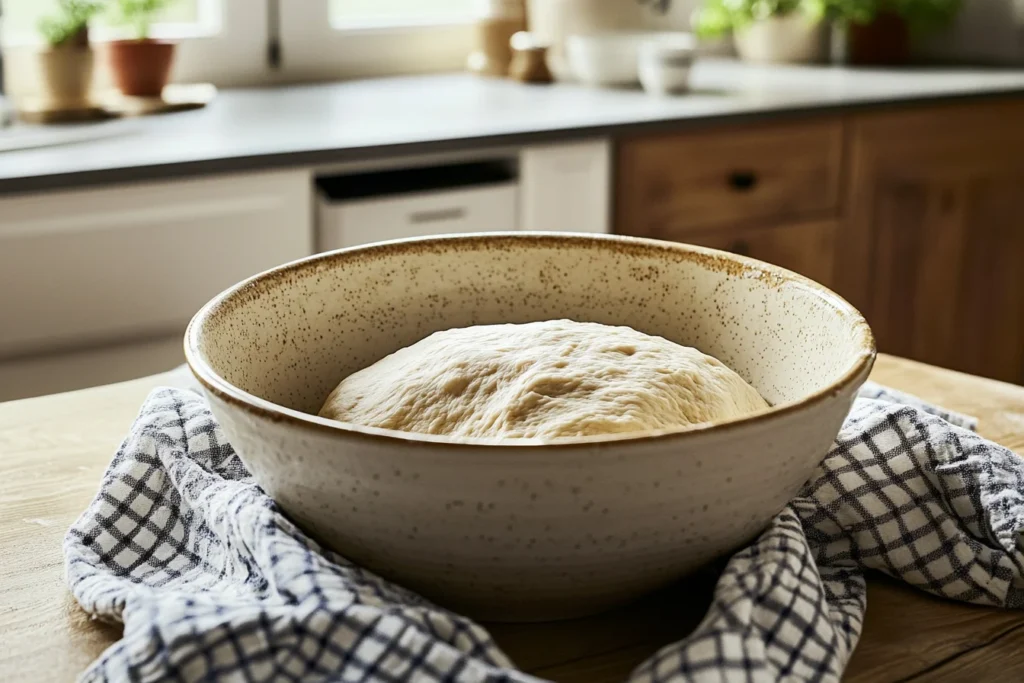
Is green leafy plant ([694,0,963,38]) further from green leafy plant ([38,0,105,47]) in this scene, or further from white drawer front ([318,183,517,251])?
green leafy plant ([38,0,105,47])

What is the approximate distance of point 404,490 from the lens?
52 centimetres

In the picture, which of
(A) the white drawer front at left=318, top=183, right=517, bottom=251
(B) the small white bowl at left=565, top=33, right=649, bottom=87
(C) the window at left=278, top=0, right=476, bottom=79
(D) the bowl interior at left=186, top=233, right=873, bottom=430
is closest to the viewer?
(D) the bowl interior at left=186, top=233, right=873, bottom=430

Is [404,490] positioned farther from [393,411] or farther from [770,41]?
[770,41]

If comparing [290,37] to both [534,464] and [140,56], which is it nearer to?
[140,56]

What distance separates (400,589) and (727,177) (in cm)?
164

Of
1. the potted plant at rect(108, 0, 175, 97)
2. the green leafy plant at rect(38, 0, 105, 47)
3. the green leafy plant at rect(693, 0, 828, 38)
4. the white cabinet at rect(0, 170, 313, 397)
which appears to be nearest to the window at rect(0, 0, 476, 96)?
the potted plant at rect(108, 0, 175, 97)

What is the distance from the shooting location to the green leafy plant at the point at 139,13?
2066 millimetres

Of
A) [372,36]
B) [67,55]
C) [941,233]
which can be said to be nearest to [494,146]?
[67,55]

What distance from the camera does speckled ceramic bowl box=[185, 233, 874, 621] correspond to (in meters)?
0.51

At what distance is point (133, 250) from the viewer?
1.66 meters

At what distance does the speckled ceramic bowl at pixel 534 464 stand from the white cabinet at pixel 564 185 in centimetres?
116

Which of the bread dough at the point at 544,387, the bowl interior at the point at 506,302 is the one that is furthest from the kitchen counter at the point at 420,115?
the bread dough at the point at 544,387

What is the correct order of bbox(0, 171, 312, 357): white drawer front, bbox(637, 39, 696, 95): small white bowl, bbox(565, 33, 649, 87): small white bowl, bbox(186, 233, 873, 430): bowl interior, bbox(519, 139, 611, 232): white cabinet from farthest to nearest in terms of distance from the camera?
bbox(565, 33, 649, 87): small white bowl → bbox(637, 39, 696, 95): small white bowl → bbox(519, 139, 611, 232): white cabinet → bbox(0, 171, 312, 357): white drawer front → bbox(186, 233, 873, 430): bowl interior

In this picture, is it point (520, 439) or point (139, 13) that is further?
point (139, 13)
